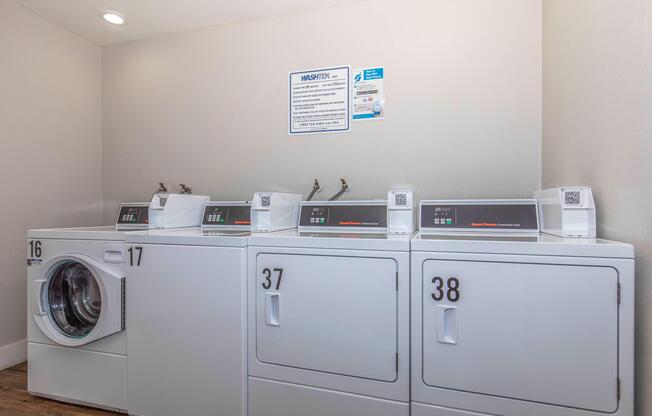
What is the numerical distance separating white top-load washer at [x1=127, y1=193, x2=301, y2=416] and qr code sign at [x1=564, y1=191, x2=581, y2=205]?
130cm

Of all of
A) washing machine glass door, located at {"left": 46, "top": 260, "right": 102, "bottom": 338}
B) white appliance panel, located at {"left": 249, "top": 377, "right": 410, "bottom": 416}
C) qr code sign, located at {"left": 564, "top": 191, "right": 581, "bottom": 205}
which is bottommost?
white appliance panel, located at {"left": 249, "top": 377, "right": 410, "bottom": 416}

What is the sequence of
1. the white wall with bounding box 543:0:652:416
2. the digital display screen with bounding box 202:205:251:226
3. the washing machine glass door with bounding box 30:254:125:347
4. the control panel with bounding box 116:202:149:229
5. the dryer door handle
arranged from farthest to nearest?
the control panel with bounding box 116:202:149:229 → the digital display screen with bounding box 202:205:251:226 → the washing machine glass door with bounding box 30:254:125:347 → the dryer door handle → the white wall with bounding box 543:0:652:416

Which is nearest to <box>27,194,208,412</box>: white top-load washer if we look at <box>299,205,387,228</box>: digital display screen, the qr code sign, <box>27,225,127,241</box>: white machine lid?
<box>27,225,127,241</box>: white machine lid

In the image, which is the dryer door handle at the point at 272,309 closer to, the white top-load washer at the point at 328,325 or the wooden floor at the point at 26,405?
the white top-load washer at the point at 328,325

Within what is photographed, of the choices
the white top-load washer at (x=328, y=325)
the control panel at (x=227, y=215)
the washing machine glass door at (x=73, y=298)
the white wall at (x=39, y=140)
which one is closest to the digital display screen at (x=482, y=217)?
the white top-load washer at (x=328, y=325)

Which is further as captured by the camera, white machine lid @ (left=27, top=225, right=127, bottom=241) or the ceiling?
the ceiling

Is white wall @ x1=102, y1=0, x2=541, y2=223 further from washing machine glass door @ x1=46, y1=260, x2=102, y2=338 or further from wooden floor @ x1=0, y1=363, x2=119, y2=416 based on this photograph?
wooden floor @ x1=0, y1=363, x2=119, y2=416

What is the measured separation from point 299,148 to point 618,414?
192cm

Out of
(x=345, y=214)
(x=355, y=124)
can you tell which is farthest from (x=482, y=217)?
(x=355, y=124)

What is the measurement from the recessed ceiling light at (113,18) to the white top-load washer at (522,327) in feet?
8.02

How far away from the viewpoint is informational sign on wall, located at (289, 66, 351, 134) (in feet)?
7.29

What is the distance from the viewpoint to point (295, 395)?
1.49m

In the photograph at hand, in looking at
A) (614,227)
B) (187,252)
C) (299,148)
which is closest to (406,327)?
(614,227)

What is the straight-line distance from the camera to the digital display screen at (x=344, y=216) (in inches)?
71.7
